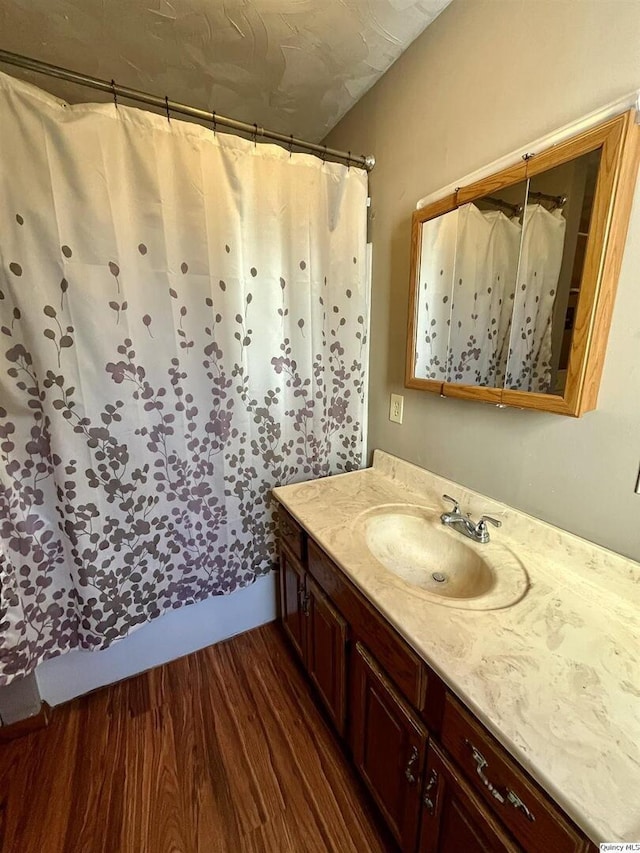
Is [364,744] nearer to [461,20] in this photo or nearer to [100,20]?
[461,20]

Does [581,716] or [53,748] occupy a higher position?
[581,716]

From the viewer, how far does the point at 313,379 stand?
155cm

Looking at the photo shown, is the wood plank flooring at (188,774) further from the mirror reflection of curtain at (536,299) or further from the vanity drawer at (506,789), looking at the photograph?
the mirror reflection of curtain at (536,299)

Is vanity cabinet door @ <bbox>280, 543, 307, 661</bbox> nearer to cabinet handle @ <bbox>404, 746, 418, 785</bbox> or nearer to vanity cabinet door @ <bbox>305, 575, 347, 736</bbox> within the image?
vanity cabinet door @ <bbox>305, 575, 347, 736</bbox>

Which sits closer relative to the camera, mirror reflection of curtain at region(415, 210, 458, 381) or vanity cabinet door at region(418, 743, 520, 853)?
vanity cabinet door at region(418, 743, 520, 853)

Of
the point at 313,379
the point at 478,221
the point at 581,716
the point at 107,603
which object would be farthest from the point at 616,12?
the point at 107,603

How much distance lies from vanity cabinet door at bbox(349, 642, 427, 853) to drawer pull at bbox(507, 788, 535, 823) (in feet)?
0.69

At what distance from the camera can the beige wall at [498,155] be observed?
795mm

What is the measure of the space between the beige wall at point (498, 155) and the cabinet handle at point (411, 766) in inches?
26.7

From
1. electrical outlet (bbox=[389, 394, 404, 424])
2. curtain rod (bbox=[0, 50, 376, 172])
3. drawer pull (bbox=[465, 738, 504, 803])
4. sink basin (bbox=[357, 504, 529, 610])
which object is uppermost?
curtain rod (bbox=[0, 50, 376, 172])

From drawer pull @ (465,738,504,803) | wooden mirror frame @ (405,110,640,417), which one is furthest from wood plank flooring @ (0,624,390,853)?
wooden mirror frame @ (405,110,640,417)

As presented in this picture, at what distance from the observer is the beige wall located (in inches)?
31.3

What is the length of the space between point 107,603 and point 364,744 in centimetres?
100

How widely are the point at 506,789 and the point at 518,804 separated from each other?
22 mm
